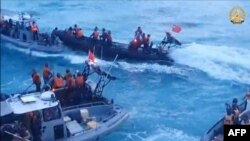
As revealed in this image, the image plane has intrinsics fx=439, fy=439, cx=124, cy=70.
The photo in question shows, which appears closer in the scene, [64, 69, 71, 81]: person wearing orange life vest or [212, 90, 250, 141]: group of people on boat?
[212, 90, 250, 141]: group of people on boat

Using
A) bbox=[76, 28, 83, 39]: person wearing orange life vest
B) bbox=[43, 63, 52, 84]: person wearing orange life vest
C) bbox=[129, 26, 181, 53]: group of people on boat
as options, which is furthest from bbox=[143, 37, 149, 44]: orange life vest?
bbox=[43, 63, 52, 84]: person wearing orange life vest

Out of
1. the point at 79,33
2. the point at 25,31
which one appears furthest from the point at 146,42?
the point at 25,31

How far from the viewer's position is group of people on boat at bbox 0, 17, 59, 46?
6336 millimetres

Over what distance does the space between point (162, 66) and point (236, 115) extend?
189 centimetres

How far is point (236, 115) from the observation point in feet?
15.3

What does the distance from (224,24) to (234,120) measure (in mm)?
1243

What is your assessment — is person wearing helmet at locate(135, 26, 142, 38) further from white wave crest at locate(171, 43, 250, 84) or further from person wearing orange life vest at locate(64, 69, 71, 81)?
person wearing orange life vest at locate(64, 69, 71, 81)

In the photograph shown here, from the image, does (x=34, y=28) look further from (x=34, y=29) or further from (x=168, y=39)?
(x=168, y=39)

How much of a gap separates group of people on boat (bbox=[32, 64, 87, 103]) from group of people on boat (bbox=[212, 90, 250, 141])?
1.89m

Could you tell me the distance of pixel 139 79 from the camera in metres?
6.07

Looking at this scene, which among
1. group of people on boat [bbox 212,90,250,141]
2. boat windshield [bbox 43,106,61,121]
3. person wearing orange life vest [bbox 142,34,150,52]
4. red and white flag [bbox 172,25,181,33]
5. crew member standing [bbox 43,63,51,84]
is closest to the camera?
group of people on boat [bbox 212,90,250,141]

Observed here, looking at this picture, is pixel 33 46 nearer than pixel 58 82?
No

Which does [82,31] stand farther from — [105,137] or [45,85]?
[105,137]

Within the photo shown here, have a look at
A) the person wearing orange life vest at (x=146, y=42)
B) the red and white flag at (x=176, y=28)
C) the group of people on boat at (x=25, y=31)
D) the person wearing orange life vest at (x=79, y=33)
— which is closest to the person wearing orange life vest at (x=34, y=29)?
the group of people on boat at (x=25, y=31)
